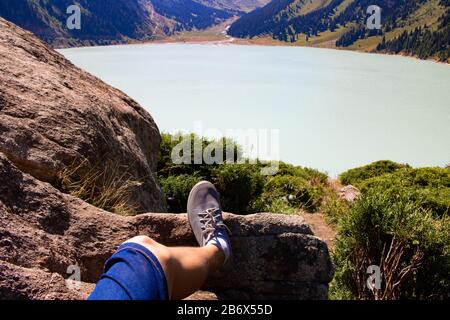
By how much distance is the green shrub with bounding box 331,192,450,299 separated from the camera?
8.14m

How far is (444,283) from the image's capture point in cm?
827

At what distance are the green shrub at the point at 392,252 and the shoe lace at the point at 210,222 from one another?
403cm

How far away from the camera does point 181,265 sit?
11.7ft

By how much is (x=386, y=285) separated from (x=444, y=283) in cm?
146

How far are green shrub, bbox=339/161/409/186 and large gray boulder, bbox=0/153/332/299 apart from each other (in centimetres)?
1568

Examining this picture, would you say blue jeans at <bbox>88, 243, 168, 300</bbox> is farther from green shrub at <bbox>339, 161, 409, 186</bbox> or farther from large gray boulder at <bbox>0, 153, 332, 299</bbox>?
green shrub at <bbox>339, 161, 409, 186</bbox>

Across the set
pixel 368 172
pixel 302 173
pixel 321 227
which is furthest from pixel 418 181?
pixel 321 227

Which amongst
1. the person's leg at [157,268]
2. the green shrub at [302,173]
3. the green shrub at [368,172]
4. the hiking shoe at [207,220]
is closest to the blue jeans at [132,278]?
the person's leg at [157,268]

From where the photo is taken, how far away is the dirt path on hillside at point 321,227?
12038mm

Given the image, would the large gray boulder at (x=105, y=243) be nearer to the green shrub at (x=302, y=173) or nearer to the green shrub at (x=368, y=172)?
the green shrub at (x=302, y=173)

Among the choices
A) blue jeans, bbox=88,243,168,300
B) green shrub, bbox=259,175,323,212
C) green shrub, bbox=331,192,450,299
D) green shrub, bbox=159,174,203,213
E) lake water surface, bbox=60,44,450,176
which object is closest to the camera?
blue jeans, bbox=88,243,168,300

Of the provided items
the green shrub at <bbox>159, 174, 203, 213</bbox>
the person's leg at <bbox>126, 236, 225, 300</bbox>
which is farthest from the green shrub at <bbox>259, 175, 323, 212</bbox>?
the person's leg at <bbox>126, 236, 225, 300</bbox>

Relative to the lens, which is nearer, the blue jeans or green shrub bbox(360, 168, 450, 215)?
the blue jeans
